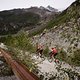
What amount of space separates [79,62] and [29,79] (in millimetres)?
16585

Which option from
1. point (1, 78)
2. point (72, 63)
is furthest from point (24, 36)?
point (1, 78)

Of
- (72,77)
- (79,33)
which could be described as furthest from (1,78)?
(79,33)

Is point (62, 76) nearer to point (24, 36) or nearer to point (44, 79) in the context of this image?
point (44, 79)

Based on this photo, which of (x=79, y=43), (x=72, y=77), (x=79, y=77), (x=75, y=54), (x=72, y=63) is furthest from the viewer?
(x=79, y=43)

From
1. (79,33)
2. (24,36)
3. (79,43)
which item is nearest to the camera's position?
(24,36)

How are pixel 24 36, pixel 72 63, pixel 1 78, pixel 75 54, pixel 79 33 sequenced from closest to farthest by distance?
1. pixel 1 78
2. pixel 72 63
3. pixel 75 54
4. pixel 24 36
5. pixel 79 33

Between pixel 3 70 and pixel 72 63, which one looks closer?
pixel 3 70

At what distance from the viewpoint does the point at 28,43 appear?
43281 mm

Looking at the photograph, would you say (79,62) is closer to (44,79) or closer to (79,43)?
(44,79)

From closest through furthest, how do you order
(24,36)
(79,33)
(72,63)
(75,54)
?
(72,63), (75,54), (24,36), (79,33)

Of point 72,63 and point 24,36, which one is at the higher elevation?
point 24,36

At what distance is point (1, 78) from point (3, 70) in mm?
3477

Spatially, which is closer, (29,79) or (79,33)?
(29,79)

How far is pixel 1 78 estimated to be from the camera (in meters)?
19.6
